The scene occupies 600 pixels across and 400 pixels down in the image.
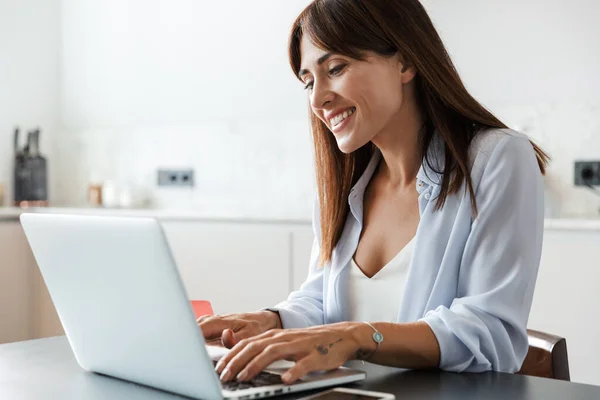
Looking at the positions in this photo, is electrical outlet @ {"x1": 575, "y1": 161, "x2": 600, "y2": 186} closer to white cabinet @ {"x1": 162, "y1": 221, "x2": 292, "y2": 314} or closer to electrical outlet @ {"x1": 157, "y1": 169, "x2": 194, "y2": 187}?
white cabinet @ {"x1": 162, "y1": 221, "x2": 292, "y2": 314}

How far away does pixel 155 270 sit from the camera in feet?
3.11

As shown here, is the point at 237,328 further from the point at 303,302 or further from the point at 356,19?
the point at 356,19

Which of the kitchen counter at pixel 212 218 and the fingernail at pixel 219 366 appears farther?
the kitchen counter at pixel 212 218

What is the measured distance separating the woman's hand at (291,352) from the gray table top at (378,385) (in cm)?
4

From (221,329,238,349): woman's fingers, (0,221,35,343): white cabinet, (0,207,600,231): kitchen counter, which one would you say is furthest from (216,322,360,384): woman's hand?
(0,221,35,343): white cabinet

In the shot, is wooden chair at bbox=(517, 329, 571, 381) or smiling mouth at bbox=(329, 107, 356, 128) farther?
smiling mouth at bbox=(329, 107, 356, 128)

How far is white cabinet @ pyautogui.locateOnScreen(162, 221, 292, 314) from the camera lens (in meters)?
3.46

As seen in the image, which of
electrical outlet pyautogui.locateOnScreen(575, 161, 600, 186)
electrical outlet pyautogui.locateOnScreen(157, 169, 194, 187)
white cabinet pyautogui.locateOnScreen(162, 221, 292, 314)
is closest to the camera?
electrical outlet pyautogui.locateOnScreen(575, 161, 600, 186)

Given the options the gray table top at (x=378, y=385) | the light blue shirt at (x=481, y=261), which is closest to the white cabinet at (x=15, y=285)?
the light blue shirt at (x=481, y=261)

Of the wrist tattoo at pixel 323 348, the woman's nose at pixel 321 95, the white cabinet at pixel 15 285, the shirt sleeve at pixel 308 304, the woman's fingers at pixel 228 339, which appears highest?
the woman's nose at pixel 321 95

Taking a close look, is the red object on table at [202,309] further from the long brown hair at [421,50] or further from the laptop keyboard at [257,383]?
the laptop keyboard at [257,383]

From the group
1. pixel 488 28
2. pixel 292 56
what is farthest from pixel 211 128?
pixel 292 56

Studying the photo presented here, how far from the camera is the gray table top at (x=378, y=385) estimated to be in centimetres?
101

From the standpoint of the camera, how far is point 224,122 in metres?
4.23
